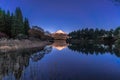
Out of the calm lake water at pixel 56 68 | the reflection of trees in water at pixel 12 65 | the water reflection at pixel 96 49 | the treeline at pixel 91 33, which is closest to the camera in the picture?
the calm lake water at pixel 56 68

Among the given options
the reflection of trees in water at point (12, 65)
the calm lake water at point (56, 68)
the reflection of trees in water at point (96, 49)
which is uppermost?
the reflection of trees in water at point (12, 65)

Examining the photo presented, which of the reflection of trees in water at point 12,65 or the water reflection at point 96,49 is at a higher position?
the reflection of trees in water at point 12,65

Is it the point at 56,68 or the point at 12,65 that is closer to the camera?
the point at 12,65

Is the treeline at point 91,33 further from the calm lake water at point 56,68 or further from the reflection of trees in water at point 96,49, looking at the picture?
the calm lake water at point 56,68

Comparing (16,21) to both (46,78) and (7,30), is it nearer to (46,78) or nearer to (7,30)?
(7,30)

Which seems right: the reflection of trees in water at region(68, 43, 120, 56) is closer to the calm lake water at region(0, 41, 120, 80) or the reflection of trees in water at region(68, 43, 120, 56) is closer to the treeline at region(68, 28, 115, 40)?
the calm lake water at region(0, 41, 120, 80)

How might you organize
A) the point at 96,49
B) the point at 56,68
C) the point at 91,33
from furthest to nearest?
the point at 91,33 → the point at 96,49 → the point at 56,68

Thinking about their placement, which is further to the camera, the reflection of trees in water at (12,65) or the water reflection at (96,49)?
the water reflection at (96,49)

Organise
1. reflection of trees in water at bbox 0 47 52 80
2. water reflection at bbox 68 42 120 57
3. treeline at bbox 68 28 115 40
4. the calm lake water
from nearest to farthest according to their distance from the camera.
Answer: the calm lake water
reflection of trees in water at bbox 0 47 52 80
water reflection at bbox 68 42 120 57
treeline at bbox 68 28 115 40

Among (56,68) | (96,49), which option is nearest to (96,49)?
(96,49)

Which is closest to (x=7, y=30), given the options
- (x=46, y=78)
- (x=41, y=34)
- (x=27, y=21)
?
(x=27, y=21)

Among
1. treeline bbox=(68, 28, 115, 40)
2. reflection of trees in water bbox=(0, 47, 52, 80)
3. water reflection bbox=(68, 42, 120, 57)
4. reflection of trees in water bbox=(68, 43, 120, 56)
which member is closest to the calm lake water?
reflection of trees in water bbox=(0, 47, 52, 80)

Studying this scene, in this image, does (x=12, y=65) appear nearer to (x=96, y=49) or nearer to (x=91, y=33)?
(x=96, y=49)

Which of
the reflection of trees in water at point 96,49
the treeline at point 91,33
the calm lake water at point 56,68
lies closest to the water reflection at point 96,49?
the reflection of trees in water at point 96,49
